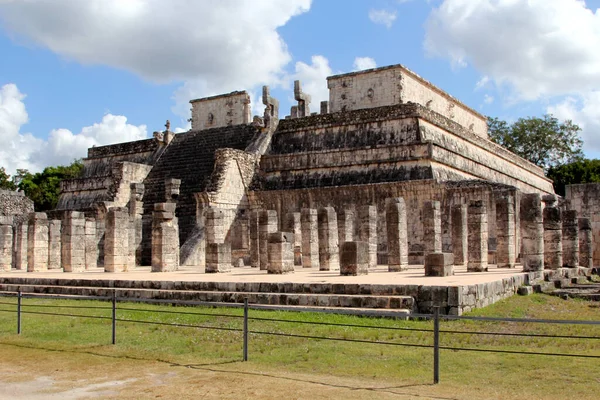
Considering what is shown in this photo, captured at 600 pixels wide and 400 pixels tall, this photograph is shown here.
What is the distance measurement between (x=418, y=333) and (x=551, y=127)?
40347 mm

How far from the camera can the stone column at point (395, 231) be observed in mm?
16891

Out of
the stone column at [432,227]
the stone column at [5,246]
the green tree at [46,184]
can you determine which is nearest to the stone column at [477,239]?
the stone column at [432,227]

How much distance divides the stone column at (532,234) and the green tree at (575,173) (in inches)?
1036

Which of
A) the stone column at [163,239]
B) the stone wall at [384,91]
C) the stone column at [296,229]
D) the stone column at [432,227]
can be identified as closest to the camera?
the stone column at [432,227]

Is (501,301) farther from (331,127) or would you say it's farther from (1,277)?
(331,127)

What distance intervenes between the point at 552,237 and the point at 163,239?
10.4m

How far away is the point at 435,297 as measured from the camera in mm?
10758

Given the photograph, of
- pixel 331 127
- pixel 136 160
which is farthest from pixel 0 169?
pixel 331 127

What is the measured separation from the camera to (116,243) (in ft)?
65.3

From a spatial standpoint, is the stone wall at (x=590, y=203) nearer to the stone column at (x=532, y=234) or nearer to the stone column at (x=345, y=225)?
the stone column at (x=532, y=234)

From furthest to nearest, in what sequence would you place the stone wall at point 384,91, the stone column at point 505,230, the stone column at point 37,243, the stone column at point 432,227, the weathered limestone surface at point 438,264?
the stone wall at point 384,91
the stone column at point 37,243
the stone column at point 432,227
the stone column at point 505,230
the weathered limestone surface at point 438,264

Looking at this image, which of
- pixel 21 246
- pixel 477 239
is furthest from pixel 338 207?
pixel 21 246

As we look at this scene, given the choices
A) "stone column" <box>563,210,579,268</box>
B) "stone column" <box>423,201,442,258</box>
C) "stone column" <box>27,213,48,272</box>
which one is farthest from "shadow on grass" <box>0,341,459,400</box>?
"stone column" <box>563,210,579,268</box>

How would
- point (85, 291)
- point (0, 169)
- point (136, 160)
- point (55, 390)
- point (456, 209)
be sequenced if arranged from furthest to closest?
point (0, 169), point (136, 160), point (456, 209), point (85, 291), point (55, 390)
